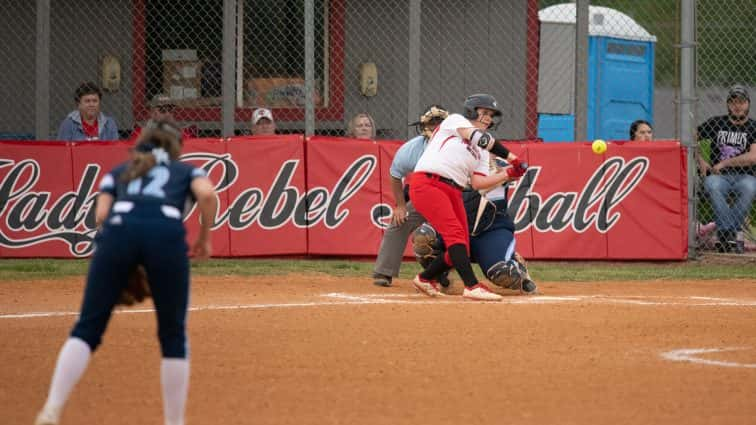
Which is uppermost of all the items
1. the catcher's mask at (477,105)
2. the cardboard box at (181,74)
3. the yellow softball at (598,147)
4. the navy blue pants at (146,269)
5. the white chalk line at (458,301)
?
the cardboard box at (181,74)

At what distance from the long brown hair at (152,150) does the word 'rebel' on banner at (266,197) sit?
7685mm

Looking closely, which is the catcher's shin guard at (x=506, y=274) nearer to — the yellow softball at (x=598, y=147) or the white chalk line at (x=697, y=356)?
the white chalk line at (x=697, y=356)

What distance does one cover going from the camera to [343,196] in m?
13.6

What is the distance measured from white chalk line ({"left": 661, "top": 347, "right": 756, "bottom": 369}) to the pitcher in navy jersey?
3301 mm

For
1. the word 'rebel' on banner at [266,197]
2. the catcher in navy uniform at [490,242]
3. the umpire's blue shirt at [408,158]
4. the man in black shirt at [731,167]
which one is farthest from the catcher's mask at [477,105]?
the man in black shirt at [731,167]

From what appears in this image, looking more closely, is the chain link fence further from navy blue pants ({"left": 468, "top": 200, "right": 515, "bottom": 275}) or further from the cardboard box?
navy blue pants ({"left": 468, "top": 200, "right": 515, "bottom": 275})

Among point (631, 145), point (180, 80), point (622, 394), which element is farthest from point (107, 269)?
point (180, 80)

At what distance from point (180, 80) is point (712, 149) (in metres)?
6.43

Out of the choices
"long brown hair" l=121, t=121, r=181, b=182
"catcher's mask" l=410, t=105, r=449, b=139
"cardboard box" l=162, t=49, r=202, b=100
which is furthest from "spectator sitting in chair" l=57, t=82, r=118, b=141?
"long brown hair" l=121, t=121, r=181, b=182

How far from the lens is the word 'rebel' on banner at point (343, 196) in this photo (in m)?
13.6

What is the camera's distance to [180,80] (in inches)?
645

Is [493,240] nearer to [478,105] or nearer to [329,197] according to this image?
[478,105]

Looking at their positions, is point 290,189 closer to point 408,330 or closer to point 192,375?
point 408,330

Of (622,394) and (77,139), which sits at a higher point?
(77,139)
